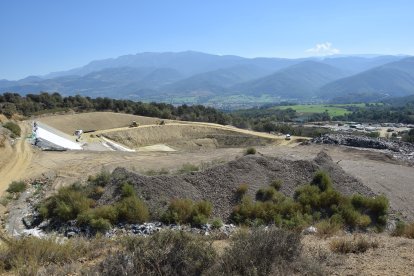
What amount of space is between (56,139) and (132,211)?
87.5ft

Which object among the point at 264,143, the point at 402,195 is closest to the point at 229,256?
the point at 402,195

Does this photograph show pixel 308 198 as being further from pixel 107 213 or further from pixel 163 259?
pixel 163 259

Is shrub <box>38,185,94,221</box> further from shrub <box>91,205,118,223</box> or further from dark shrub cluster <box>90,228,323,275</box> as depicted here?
dark shrub cluster <box>90,228,323,275</box>

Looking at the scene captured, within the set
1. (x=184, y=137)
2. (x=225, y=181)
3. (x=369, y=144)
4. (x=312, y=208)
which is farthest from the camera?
(x=184, y=137)

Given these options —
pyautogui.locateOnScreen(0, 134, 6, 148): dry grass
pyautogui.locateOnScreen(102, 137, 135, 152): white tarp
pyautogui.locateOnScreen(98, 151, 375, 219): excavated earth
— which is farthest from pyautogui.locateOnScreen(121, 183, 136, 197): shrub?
pyautogui.locateOnScreen(102, 137, 135, 152): white tarp

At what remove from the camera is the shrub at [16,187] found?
20844 millimetres

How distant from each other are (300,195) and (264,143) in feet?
101

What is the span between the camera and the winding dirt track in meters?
23.4

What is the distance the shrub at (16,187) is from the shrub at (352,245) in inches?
687

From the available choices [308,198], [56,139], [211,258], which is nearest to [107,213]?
[308,198]

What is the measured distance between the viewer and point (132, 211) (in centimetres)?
1503

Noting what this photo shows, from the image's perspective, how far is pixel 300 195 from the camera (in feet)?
55.1

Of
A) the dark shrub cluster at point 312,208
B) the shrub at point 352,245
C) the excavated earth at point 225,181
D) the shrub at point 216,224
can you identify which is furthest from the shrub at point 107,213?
the shrub at point 352,245

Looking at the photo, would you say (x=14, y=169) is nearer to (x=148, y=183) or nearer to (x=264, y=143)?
(x=148, y=183)
